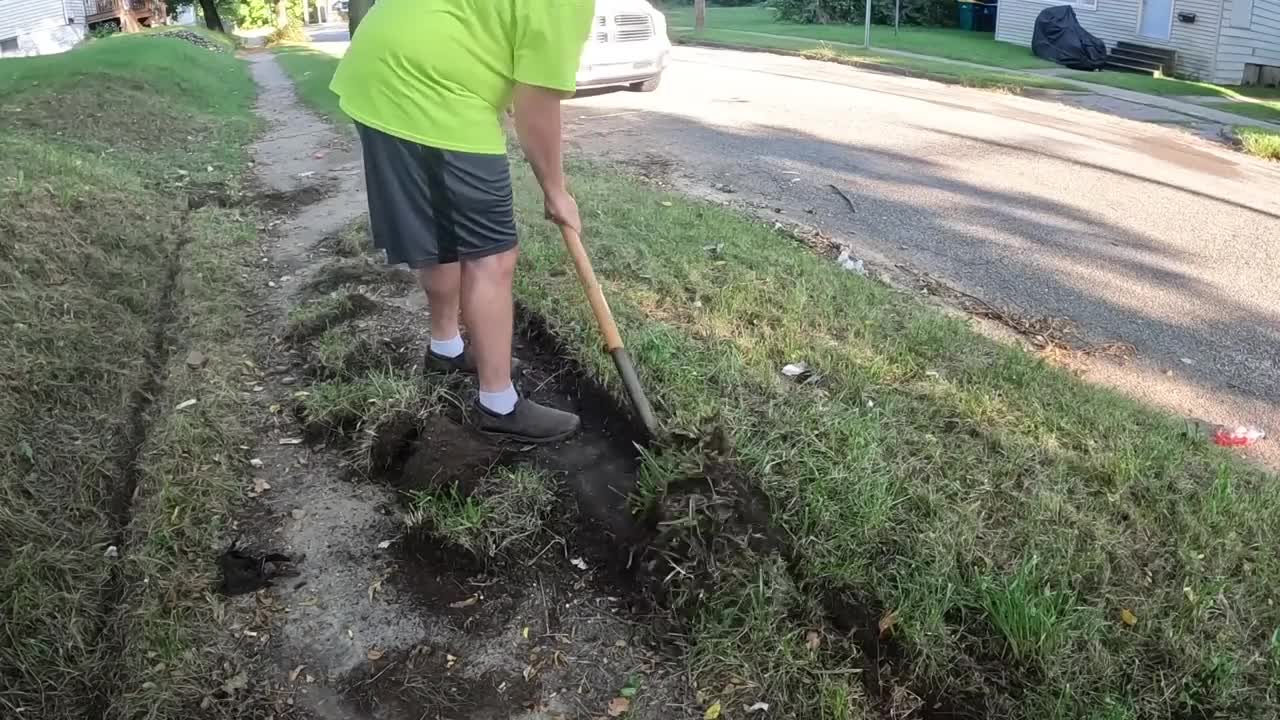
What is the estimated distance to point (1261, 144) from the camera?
33.6ft

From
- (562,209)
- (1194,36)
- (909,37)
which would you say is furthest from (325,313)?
(909,37)

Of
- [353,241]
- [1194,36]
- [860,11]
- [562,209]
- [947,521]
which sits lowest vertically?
[947,521]

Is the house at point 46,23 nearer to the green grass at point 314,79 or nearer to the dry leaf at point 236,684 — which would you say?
the green grass at point 314,79

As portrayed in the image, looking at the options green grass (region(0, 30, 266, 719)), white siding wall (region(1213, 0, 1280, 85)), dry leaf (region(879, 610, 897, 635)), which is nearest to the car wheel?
green grass (region(0, 30, 266, 719))

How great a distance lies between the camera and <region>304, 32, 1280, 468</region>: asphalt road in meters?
4.73

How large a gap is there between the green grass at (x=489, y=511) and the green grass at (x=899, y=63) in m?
13.6

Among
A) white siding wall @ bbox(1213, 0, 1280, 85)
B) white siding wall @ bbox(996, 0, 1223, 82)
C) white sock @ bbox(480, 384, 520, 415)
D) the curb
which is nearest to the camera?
white sock @ bbox(480, 384, 520, 415)

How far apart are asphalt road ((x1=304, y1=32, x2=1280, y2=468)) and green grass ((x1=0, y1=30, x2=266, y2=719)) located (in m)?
3.47

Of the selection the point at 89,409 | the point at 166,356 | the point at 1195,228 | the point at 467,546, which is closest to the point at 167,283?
the point at 166,356

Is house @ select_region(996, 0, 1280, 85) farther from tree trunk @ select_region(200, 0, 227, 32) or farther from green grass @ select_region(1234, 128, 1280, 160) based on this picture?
tree trunk @ select_region(200, 0, 227, 32)

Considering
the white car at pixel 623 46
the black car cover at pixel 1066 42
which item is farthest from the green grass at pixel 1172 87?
the white car at pixel 623 46

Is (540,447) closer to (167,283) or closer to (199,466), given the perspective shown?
(199,466)

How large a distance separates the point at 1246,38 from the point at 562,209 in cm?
1856

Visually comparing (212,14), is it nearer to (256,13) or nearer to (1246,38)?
(256,13)
